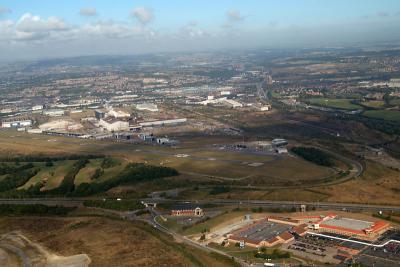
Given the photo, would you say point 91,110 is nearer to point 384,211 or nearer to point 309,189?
point 309,189

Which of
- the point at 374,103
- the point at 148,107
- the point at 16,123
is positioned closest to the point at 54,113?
the point at 16,123

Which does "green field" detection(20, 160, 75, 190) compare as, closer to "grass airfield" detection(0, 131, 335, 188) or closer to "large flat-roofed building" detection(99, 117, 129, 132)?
"grass airfield" detection(0, 131, 335, 188)

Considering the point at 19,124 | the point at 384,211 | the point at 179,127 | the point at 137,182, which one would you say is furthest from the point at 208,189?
the point at 19,124

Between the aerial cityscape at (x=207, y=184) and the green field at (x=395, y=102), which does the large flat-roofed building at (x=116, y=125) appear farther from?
the green field at (x=395, y=102)

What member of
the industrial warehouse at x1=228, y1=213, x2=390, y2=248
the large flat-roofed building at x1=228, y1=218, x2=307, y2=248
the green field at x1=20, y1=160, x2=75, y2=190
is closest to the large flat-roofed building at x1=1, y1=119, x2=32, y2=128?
the green field at x1=20, y1=160, x2=75, y2=190

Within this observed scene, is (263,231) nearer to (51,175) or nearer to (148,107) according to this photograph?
(51,175)

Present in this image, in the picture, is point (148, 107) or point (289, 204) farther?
point (148, 107)
